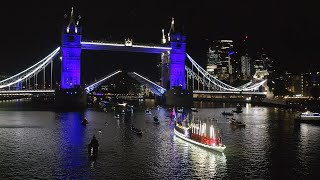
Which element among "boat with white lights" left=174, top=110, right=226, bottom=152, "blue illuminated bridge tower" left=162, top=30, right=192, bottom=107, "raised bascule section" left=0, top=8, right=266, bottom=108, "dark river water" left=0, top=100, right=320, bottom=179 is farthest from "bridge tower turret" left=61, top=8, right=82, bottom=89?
"boat with white lights" left=174, top=110, right=226, bottom=152

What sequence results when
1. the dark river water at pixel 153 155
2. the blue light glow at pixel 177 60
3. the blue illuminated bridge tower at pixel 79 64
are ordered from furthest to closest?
the blue light glow at pixel 177 60 < the blue illuminated bridge tower at pixel 79 64 < the dark river water at pixel 153 155

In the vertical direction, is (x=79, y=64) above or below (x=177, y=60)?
below

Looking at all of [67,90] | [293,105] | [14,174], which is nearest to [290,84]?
[293,105]

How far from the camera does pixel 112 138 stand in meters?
39.4

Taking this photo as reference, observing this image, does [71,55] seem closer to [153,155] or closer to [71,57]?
[71,57]

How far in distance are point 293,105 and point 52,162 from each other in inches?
2572

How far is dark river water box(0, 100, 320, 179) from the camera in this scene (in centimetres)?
2556

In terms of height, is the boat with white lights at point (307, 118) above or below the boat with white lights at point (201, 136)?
above

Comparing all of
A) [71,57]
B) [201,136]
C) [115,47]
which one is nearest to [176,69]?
[115,47]

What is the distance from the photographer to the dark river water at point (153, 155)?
2556 cm

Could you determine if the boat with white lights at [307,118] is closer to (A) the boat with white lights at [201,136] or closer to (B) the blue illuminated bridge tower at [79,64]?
(A) the boat with white lights at [201,136]

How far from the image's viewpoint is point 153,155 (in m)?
30.9

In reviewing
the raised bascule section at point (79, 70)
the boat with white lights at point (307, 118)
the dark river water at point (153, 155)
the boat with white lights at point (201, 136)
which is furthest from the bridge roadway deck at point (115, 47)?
the boat with white lights at point (201, 136)

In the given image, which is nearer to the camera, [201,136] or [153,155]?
[153,155]
